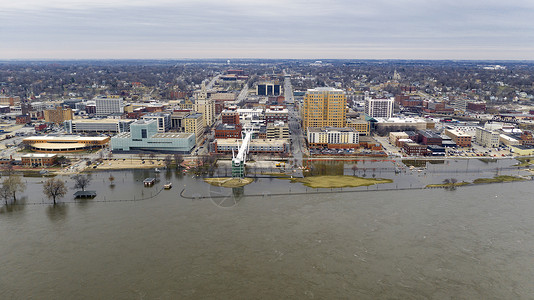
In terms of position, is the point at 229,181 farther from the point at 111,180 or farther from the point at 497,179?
the point at 497,179

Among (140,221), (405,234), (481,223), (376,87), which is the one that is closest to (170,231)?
(140,221)

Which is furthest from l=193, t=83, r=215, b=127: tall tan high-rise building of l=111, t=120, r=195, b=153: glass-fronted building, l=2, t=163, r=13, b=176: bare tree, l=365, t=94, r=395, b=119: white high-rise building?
l=365, t=94, r=395, b=119: white high-rise building

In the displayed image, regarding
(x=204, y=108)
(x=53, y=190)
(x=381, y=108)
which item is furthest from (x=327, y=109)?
(x=53, y=190)

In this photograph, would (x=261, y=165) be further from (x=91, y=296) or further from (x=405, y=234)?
(x=91, y=296)

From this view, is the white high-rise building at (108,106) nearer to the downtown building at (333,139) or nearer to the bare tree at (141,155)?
the bare tree at (141,155)

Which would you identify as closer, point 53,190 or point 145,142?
point 53,190
